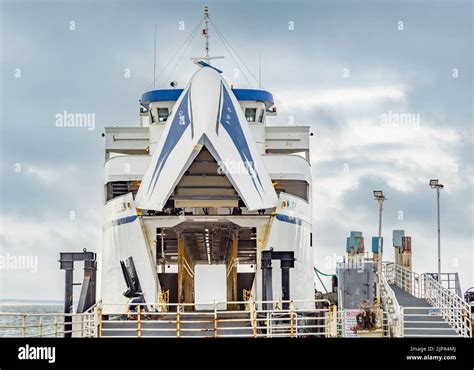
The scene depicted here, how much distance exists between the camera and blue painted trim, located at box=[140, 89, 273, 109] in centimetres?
3481

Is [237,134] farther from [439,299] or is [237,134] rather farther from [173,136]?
[439,299]

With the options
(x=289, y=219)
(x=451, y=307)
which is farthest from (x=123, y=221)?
(x=451, y=307)

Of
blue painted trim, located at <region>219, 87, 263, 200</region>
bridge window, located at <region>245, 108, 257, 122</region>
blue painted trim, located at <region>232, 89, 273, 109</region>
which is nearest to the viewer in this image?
blue painted trim, located at <region>219, 87, 263, 200</region>

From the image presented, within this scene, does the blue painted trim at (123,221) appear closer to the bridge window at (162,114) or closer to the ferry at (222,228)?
the ferry at (222,228)

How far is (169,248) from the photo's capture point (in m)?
38.2

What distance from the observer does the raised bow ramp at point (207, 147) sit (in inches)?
1076

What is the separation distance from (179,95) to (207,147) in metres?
7.61

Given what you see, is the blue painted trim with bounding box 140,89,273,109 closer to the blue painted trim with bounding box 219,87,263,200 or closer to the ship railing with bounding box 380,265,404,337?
the blue painted trim with bounding box 219,87,263,200

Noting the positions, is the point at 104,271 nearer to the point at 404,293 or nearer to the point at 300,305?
the point at 300,305

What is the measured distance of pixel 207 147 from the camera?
27.3 m

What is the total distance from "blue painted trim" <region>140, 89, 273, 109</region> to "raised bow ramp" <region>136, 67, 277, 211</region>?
6098 mm

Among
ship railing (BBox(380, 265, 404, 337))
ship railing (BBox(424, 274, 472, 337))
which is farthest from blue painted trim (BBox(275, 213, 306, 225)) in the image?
ship railing (BBox(424, 274, 472, 337))
